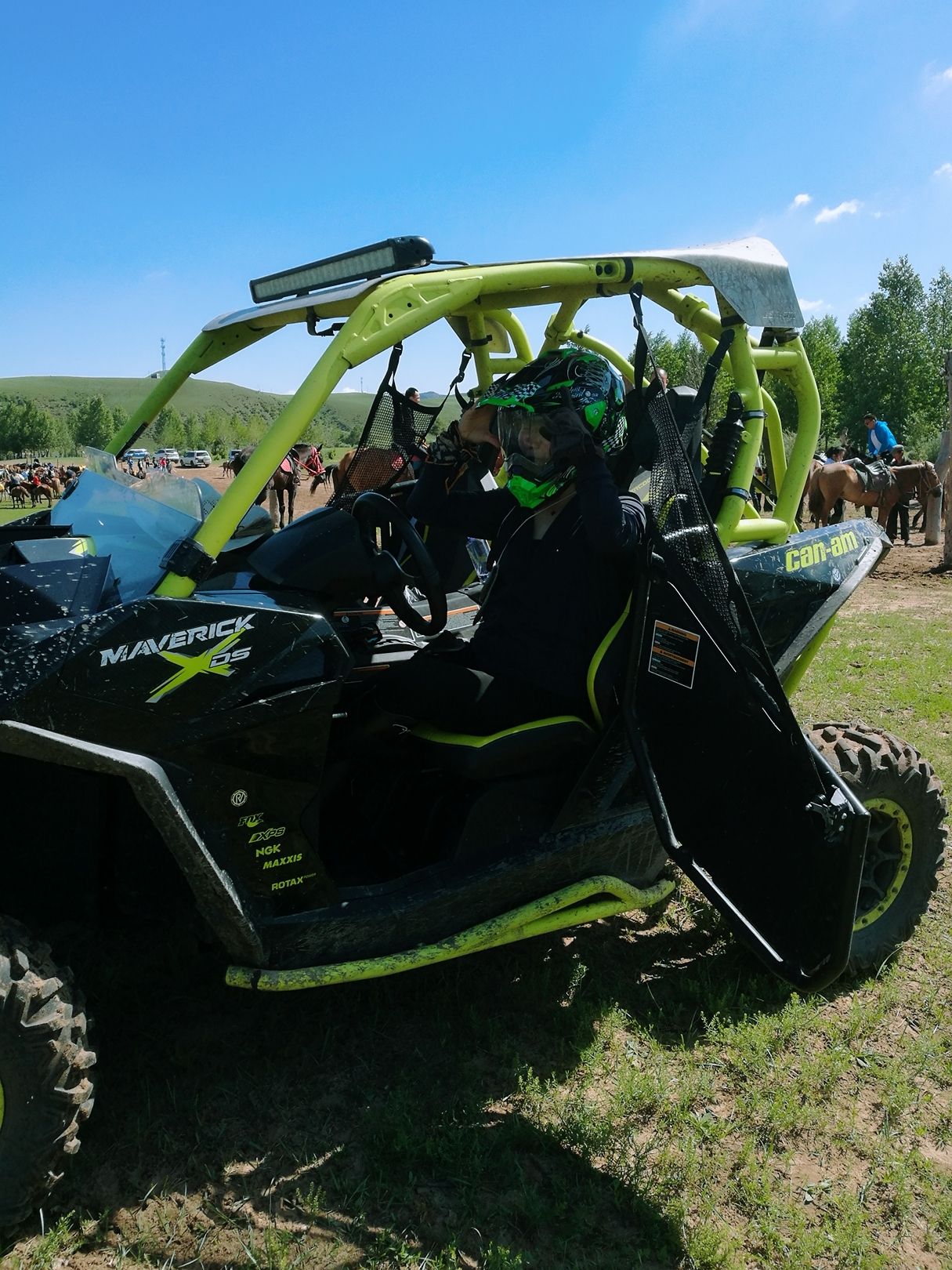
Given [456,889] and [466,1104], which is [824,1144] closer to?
[466,1104]

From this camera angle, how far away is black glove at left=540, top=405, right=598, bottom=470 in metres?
2.86

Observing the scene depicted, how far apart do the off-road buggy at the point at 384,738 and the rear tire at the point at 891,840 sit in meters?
0.02

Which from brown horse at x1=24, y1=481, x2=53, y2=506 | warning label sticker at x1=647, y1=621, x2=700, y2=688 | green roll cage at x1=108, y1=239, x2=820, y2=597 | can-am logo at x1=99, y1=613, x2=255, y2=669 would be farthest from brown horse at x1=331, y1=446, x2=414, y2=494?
brown horse at x1=24, y1=481, x2=53, y2=506

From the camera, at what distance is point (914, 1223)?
2441 millimetres

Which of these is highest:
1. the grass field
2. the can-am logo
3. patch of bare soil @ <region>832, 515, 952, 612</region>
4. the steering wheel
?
the steering wheel

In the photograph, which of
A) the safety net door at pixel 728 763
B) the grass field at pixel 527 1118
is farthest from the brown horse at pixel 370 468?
the grass field at pixel 527 1118

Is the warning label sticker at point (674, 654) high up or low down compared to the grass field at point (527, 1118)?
up

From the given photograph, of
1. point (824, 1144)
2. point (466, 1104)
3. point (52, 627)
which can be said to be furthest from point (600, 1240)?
point (52, 627)

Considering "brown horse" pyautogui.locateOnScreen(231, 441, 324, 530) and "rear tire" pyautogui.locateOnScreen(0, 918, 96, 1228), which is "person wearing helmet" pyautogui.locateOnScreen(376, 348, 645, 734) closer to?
"rear tire" pyautogui.locateOnScreen(0, 918, 96, 1228)

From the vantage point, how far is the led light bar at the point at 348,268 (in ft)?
8.90

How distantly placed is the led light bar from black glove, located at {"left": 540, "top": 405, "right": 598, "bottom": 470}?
22.5 inches

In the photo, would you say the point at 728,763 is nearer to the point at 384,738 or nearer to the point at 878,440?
the point at 384,738

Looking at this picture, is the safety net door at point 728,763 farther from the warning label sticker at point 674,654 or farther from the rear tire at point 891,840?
the rear tire at point 891,840

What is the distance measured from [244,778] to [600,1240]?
4.59 feet
